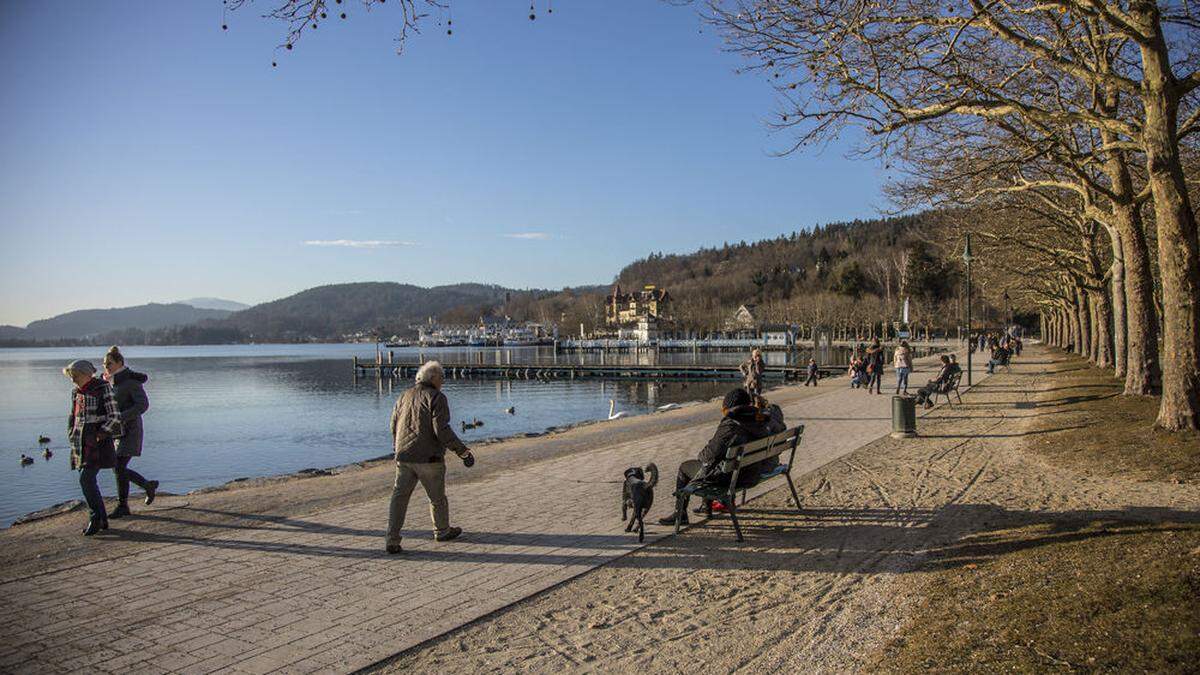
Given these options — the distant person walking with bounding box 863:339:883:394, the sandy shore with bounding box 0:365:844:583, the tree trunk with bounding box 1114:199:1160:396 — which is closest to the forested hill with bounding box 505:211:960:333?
the distant person walking with bounding box 863:339:883:394

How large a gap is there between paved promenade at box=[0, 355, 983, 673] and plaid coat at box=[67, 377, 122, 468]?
1.07 meters

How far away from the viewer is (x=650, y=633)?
15.5ft

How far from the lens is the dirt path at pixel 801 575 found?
4441 mm

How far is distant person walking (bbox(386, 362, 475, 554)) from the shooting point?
649cm

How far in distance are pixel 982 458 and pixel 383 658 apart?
9.39 meters

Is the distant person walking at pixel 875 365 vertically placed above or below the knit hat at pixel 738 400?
below

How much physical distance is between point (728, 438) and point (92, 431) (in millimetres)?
6339

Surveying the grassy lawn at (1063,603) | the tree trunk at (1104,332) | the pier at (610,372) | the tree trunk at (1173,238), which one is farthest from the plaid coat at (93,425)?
the pier at (610,372)

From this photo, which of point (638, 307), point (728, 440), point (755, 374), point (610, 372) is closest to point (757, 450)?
point (728, 440)

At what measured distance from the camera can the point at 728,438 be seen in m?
6.74

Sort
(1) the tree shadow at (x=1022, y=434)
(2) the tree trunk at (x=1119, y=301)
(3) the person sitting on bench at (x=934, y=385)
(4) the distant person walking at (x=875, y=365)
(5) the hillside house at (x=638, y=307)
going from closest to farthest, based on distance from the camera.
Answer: (1) the tree shadow at (x=1022, y=434) → (3) the person sitting on bench at (x=934, y=385) → (2) the tree trunk at (x=1119, y=301) → (4) the distant person walking at (x=875, y=365) → (5) the hillside house at (x=638, y=307)

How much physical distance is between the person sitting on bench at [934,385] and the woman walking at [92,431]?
1549 cm

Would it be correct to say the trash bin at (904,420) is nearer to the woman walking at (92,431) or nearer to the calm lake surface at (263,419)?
the woman walking at (92,431)

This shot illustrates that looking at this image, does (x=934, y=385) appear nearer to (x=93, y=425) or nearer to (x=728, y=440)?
(x=728, y=440)
